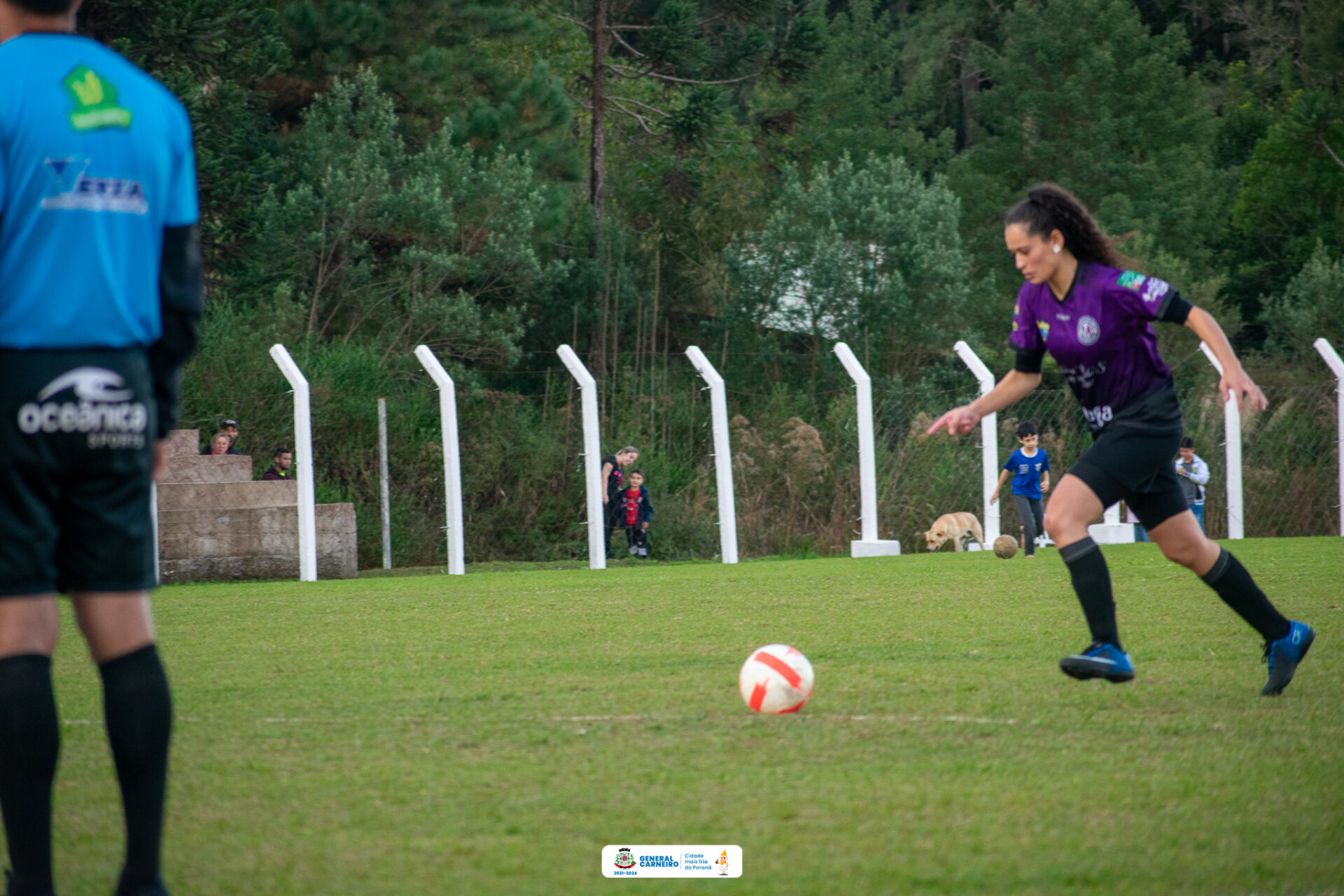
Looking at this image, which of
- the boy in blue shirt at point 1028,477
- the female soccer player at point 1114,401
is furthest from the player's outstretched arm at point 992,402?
the boy in blue shirt at point 1028,477

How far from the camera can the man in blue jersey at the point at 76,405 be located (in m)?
2.80

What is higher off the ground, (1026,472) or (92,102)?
(92,102)

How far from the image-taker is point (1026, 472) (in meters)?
15.5

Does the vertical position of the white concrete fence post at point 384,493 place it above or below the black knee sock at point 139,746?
below

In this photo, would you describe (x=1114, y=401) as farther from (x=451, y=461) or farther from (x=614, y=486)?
(x=614, y=486)

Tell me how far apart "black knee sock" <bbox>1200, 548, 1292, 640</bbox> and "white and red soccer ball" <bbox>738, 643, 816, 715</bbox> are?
1722 mm

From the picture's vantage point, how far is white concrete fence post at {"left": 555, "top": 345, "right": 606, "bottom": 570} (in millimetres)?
15344

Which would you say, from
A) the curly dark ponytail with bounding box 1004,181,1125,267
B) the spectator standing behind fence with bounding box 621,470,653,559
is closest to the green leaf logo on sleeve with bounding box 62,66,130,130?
the curly dark ponytail with bounding box 1004,181,1125,267

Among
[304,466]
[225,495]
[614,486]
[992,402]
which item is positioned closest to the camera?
[992,402]

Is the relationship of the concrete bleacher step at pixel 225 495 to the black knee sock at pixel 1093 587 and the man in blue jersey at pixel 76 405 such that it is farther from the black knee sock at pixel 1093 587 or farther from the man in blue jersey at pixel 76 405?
the man in blue jersey at pixel 76 405

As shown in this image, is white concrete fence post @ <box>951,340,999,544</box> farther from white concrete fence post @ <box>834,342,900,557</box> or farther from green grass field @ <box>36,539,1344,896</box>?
green grass field @ <box>36,539,1344,896</box>

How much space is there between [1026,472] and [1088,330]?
10194mm

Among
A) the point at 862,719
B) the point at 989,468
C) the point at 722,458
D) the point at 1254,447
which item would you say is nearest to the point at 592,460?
the point at 722,458

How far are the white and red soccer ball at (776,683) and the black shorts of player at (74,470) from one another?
252cm
